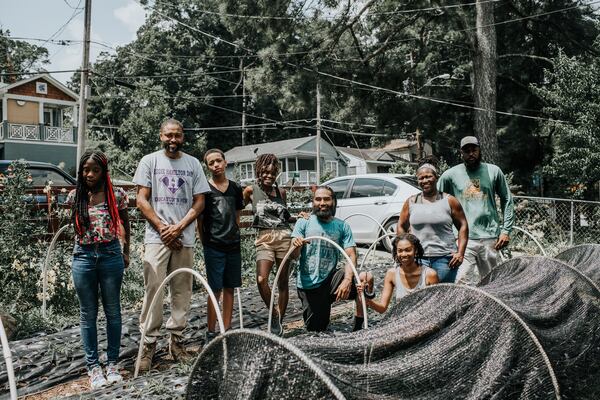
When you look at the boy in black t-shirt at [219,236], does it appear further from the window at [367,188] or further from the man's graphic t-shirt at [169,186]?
the window at [367,188]

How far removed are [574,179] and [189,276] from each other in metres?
13.5

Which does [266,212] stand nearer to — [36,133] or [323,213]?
[323,213]

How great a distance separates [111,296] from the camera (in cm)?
435

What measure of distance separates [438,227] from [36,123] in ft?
106

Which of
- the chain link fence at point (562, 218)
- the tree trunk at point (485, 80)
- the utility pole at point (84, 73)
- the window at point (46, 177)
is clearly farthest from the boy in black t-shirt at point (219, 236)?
the tree trunk at point (485, 80)

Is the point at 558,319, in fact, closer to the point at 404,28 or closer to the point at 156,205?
the point at 156,205

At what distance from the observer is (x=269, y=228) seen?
5434mm

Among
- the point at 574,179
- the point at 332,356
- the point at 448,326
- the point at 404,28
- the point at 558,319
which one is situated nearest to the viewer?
the point at 332,356

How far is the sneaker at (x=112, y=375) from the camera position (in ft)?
14.1

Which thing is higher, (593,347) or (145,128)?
(145,128)

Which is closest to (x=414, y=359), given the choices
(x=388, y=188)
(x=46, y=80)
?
(x=388, y=188)

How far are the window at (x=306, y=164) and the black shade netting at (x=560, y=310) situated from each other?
42.7 meters

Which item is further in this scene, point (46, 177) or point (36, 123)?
point (36, 123)

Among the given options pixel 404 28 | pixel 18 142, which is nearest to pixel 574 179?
pixel 404 28
